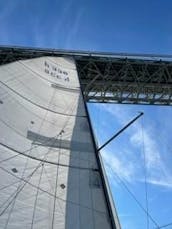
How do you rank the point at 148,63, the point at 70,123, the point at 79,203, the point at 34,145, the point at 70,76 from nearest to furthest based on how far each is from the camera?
the point at 79,203, the point at 34,145, the point at 70,123, the point at 70,76, the point at 148,63

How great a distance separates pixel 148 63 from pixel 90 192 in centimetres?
1304

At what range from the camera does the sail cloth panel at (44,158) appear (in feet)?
20.8

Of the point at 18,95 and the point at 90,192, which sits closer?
the point at 90,192

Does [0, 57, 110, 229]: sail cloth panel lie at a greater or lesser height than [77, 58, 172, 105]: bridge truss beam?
lesser

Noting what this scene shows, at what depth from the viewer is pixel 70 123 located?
30.8 ft

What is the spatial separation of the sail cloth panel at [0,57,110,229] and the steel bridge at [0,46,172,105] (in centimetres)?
746

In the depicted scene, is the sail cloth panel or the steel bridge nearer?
the sail cloth panel

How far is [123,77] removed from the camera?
19422mm

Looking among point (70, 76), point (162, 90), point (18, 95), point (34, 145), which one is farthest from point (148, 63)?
point (34, 145)

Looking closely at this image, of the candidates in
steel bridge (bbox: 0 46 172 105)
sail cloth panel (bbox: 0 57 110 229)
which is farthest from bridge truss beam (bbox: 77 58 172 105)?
sail cloth panel (bbox: 0 57 110 229)

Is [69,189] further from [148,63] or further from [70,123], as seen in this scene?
[148,63]

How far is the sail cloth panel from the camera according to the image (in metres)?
6.34

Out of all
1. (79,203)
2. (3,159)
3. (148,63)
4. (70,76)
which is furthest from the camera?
(148,63)

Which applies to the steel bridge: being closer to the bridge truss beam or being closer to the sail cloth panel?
the bridge truss beam
